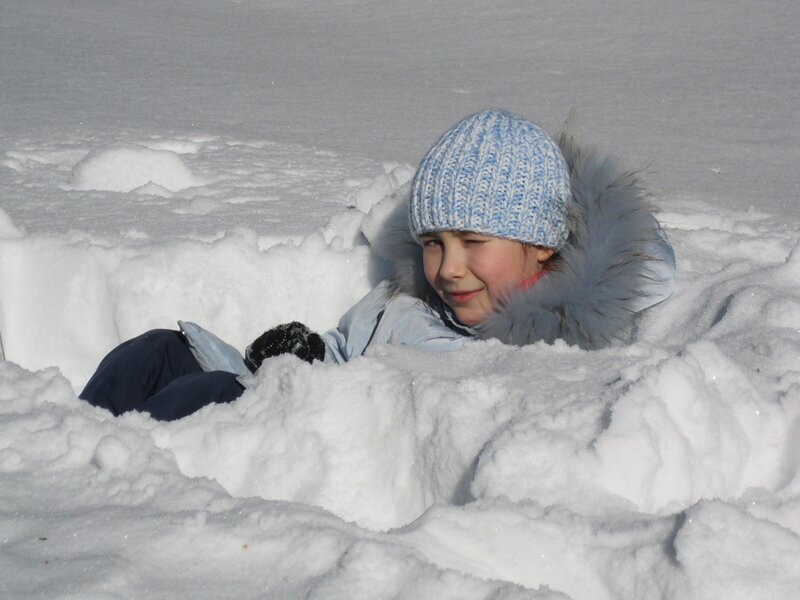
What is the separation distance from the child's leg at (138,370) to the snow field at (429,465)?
0.59ft

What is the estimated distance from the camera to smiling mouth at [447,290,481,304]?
2.11m

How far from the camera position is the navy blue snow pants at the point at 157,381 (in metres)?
2.08

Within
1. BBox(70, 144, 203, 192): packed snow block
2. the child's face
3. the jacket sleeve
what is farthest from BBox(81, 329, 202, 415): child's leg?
BBox(70, 144, 203, 192): packed snow block

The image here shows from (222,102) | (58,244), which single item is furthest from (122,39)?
(58,244)

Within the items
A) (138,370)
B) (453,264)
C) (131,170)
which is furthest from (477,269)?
(131,170)

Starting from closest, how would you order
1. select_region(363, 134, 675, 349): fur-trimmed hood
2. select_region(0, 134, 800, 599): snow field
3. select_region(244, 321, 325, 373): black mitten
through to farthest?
select_region(0, 134, 800, 599): snow field, select_region(363, 134, 675, 349): fur-trimmed hood, select_region(244, 321, 325, 373): black mitten

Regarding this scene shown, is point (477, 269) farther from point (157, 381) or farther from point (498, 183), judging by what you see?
point (157, 381)

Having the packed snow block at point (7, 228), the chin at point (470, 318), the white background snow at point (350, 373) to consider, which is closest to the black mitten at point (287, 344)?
the white background snow at point (350, 373)

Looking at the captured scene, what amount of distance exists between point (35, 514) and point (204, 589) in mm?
317

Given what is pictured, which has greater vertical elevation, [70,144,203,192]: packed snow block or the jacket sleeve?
[70,144,203,192]: packed snow block

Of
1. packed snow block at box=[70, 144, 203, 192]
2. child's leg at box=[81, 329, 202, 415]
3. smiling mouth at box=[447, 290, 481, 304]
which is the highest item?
packed snow block at box=[70, 144, 203, 192]

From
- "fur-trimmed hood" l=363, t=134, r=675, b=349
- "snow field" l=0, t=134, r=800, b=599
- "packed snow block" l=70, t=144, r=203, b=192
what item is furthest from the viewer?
"packed snow block" l=70, t=144, r=203, b=192

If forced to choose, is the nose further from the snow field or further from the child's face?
the snow field

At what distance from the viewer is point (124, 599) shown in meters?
1.12
